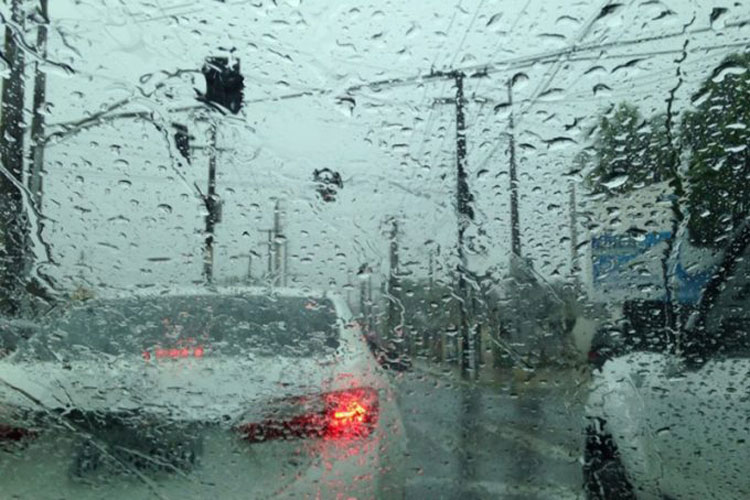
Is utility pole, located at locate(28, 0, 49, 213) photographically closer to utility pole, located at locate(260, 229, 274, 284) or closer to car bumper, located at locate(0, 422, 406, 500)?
utility pole, located at locate(260, 229, 274, 284)

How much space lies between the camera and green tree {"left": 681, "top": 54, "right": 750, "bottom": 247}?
14.9 ft

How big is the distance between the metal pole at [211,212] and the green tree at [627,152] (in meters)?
2.42

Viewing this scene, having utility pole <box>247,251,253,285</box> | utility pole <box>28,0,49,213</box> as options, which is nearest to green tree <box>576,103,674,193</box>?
utility pole <box>247,251,253,285</box>

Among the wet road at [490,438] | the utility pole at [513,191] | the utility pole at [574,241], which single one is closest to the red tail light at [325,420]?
the wet road at [490,438]

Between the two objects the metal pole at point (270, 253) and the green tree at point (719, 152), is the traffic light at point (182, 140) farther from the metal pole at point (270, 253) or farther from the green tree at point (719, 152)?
the green tree at point (719, 152)

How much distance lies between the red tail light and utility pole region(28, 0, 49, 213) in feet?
7.61

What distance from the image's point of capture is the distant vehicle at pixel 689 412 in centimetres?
420

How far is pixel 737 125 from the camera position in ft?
15.4

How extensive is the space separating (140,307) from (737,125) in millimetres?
3547

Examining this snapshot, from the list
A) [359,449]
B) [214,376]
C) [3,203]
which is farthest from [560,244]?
[3,203]

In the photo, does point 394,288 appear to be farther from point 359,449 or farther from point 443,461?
point 359,449

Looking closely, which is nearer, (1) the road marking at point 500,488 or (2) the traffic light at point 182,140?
(1) the road marking at point 500,488

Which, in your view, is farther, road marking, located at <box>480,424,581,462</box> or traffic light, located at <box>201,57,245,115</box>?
traffic light, located at <box>201,57,245,115</box>

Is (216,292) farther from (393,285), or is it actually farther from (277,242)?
(393,285)
